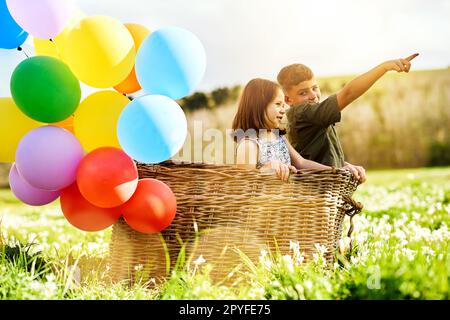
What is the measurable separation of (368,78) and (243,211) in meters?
0.88

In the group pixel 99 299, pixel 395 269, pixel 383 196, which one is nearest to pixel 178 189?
pixel 99 299

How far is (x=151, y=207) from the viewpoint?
275 centimetres

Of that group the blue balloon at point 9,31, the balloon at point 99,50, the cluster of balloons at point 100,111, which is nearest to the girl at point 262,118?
the cluster of balloons at point 100,111

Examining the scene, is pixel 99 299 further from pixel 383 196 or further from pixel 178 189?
pixel 383 196

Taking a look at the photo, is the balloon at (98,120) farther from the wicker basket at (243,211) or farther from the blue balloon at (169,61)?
the wicker basket at (243,211)

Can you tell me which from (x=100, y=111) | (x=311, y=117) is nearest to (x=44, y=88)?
(x=100, y=111)

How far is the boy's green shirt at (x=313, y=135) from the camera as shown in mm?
3285

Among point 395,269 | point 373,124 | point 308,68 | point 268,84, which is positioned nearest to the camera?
point 395,269

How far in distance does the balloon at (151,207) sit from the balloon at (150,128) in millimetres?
196

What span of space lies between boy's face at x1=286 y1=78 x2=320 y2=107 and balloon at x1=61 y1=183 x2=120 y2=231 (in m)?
1.24

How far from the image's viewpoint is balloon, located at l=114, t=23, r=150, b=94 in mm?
2939

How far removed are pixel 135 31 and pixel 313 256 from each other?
1338 millimetres

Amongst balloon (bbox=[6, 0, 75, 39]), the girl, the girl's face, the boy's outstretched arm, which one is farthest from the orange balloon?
the boy's outstretched arm

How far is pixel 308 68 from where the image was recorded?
3.49 metres
